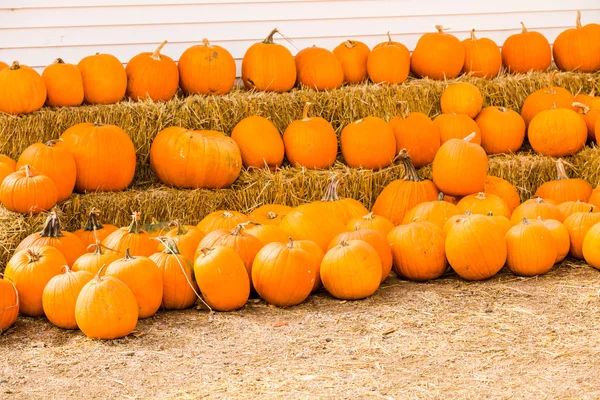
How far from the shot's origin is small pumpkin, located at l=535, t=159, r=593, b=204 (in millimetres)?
5742

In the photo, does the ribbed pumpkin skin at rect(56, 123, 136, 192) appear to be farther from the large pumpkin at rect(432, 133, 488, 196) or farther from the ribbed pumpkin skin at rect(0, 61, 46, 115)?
the large pumpkin at rect(432, 133, 488, 196)

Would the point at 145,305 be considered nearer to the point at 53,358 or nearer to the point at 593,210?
the point at 53,358

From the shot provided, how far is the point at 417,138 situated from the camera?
596 centimetres

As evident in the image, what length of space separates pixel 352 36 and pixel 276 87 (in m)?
1.22

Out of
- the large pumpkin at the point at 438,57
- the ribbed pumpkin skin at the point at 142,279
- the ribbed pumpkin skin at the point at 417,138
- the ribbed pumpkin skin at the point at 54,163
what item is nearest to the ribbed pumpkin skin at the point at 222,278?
the ribbed pumpkin skin at the point at 142,279

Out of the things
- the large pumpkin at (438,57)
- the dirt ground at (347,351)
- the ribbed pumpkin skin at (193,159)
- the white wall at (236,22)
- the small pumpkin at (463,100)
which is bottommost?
the dirt ground at (347,351)

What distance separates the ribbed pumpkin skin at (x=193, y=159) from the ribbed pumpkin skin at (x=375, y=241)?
3.67ft

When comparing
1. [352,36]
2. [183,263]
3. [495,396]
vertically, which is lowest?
[495,396]

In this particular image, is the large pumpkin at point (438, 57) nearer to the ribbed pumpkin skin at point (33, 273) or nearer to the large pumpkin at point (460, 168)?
the large pumpkin at point (460, 168)

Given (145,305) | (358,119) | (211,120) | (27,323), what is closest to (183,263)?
(145,305)

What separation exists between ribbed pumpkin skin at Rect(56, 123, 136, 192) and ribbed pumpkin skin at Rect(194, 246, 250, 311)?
1.27 m

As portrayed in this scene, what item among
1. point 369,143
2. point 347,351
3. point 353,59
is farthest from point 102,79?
point 347,351

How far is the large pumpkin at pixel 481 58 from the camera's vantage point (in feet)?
22.5

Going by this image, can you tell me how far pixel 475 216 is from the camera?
4676mm
